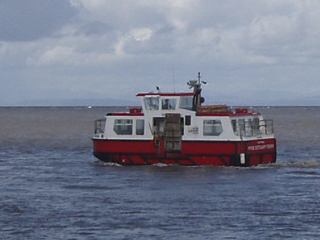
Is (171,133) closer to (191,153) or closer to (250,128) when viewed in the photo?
(191,153)

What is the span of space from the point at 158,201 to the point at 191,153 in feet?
40.5

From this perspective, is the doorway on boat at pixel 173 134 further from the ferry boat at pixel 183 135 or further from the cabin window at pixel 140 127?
the cabin window at pixel 140 127

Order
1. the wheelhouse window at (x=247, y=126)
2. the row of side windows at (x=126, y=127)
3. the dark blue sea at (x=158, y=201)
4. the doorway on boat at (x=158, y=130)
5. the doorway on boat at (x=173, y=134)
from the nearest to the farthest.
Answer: the dark blue sea at (x=158, y=201) < the wheelhouse window at (x=247, y=126) < the doorway on boat at (x=173, y=134) < the doorway on boat at (x=158, y=130) < the row of side windows at (x=126, y=127)

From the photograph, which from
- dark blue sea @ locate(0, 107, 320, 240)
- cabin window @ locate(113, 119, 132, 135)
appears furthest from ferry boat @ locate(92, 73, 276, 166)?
dark blue sea @ locate(0, 107, 320, 240)

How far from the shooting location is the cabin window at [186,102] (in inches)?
1989

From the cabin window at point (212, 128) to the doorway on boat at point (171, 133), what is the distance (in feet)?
4.52

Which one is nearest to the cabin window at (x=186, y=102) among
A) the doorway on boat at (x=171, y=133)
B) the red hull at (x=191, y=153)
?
the doorway on boat at (x=171, y=133)

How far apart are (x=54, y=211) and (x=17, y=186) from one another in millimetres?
8743

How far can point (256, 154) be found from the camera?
49844mm

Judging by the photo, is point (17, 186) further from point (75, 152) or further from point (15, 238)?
point (75, 152)

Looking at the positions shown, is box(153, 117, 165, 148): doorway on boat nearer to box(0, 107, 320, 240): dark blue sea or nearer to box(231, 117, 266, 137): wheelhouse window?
box(0, 107, 320, 240): dark blue sea

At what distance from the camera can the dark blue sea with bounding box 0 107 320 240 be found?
30.7m

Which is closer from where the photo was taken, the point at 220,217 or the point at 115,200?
the point at 220,217

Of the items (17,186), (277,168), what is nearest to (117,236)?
(17,186)
